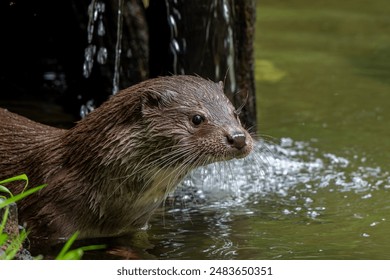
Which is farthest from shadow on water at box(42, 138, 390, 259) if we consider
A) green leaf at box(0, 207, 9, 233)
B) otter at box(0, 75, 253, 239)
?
green leaf at box(0, 207, 9, 233)

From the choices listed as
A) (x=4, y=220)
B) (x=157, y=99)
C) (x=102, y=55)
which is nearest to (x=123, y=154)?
(x=157, y=99)

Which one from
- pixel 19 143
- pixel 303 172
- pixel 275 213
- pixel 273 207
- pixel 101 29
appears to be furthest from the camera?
pixel 101 29

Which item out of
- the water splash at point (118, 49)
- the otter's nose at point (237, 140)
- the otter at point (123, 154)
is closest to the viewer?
the otter's nose at point (237, 140)

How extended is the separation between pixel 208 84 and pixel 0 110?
1.16 m

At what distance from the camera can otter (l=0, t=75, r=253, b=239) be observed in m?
5.38

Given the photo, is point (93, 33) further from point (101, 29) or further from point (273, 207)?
point (273, 207)

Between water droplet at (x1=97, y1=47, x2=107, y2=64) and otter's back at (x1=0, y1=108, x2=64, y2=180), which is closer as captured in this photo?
otter's back at (x1=0, y1=108, x2=64, y2=180)

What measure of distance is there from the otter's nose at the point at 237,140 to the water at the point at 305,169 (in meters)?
0.59

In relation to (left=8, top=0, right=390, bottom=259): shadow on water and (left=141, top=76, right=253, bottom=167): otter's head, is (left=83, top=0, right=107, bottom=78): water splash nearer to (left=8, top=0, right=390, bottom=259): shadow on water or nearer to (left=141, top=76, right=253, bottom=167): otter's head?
(left=8, top=0, right=390, bottom=259): shadow on water

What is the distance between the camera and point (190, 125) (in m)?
5.39

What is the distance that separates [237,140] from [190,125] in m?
0.26

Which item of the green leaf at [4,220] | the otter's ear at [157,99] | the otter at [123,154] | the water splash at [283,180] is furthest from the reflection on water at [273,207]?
the green leaf at [4,220]

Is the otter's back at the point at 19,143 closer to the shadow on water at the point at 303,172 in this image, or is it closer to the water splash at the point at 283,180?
the shadow on water at the point at 303,172

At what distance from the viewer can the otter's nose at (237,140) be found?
5270 millimetres
